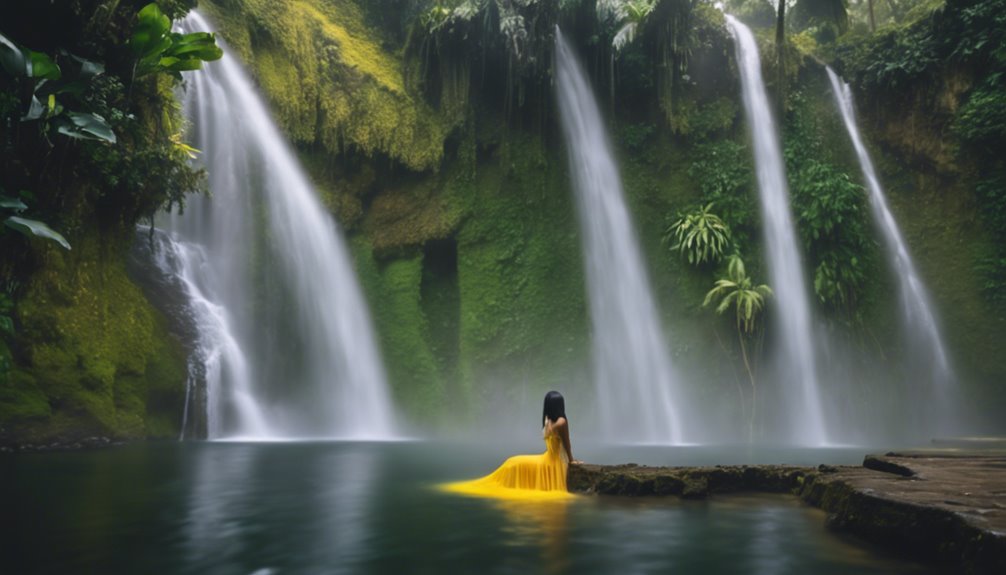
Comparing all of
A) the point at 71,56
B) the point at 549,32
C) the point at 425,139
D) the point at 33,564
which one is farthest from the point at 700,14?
the point at 33,564

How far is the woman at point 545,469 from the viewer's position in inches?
260

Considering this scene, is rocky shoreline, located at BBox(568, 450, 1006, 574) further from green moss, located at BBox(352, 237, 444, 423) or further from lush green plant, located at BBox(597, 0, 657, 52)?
lush green plant, located at BBox(597, 0, 657, 52)

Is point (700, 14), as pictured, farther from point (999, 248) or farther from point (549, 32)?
point (999, 248)

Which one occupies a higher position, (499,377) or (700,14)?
(700,14)

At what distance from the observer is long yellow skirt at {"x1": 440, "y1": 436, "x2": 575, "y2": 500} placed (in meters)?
6.72

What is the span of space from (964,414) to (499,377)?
11368 millimetres

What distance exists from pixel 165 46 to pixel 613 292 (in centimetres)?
1175

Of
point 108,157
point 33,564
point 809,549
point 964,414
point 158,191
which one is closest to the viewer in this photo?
point 33,564

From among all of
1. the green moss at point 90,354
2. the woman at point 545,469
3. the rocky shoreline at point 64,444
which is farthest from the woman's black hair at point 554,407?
the rocky shoreline at point 64,444

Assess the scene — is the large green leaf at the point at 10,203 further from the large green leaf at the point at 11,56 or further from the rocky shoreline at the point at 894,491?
the rocky shoreline at the point at 894,491

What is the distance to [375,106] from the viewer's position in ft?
57.9

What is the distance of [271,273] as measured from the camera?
16656 millimetres

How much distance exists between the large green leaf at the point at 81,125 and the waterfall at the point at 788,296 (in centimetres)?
1450

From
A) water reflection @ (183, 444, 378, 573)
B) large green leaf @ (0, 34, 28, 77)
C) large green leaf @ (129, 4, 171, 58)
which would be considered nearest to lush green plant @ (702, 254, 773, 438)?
water reflection @ (183, 444, 378, 573)
